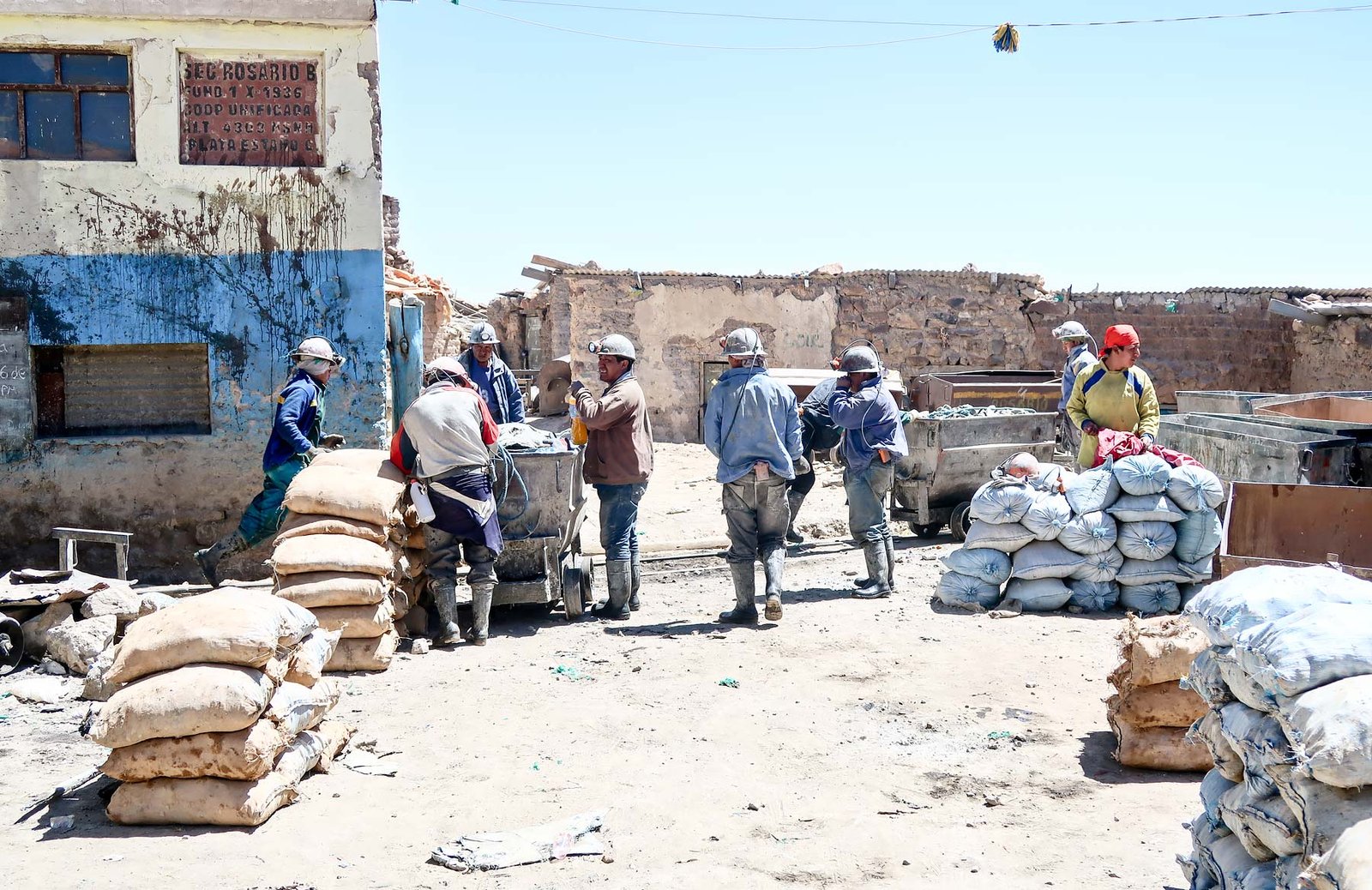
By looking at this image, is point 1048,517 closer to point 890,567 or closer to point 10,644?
point 890,567

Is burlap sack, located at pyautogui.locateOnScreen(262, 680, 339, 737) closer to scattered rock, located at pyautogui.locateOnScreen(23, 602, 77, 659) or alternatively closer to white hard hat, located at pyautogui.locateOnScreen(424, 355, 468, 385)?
scattered rock, located at pyautogui.locateOnScreen(23, 602, 77, 659)

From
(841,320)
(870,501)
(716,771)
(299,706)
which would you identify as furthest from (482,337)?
(841,320)

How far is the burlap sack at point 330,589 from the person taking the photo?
254 inches

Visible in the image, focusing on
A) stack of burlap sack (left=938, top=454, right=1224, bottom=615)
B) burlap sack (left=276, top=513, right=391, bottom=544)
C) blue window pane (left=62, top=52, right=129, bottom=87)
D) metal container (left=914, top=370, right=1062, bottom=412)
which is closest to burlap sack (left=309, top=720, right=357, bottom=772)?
burlap sack (left=276, top=513, right=391, bottom=544)

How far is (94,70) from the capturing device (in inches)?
351

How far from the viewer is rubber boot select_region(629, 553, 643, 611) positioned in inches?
321

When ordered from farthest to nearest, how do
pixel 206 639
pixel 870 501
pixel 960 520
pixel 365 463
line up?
pixel 960 520 → pixel 870 501 → pixel 365 463 → pixel 206 639

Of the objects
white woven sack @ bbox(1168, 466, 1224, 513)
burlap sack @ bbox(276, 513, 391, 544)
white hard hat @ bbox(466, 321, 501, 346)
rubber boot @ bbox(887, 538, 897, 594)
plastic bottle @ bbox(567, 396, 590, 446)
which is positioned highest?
white hard hat @ bbox(466, 321, 501, 346)

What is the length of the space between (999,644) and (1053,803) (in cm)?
243

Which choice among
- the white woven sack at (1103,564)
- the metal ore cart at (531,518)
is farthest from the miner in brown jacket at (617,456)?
the white woven sack at (1103,564)

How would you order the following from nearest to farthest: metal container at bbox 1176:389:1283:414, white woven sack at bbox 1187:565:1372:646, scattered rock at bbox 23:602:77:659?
white woven sack at bbox 1187:565:1372:646 → scattered rock at bbox 23:602:77:659 → metal container at bbox 1176:389:1283:414

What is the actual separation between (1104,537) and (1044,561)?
0.42 m

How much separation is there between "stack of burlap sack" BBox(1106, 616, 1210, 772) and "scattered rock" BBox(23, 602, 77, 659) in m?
5.88

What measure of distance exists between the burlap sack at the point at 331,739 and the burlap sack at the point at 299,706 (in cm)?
7
